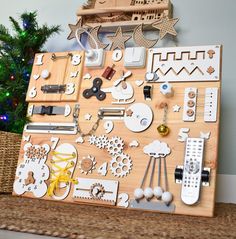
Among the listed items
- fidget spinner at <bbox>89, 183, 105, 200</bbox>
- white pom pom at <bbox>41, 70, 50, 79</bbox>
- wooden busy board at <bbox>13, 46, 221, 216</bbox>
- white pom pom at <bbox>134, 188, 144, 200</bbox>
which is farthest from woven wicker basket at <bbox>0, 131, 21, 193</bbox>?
white pom pom at <bbox>134, 188, 144, 200</bbox>

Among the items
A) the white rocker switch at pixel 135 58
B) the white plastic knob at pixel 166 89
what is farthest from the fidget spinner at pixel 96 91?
the white plastic knob at pixel 166 89

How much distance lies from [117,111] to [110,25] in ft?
1.71

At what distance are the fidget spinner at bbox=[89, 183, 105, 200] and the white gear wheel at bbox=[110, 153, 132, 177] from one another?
6 centimetres

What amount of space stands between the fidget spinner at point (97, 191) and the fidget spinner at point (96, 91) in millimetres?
317

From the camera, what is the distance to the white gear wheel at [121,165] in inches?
45.6

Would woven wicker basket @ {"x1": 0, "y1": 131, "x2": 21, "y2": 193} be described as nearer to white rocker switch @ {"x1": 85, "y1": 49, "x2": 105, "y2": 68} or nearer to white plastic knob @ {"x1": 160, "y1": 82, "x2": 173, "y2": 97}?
white rocker switch @ {"x1": 85, "y1": 49, "x2": 105, "y2": 68}

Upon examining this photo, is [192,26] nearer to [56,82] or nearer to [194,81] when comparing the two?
[194,81]

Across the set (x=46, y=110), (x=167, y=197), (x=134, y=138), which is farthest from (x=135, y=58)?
(x=167, y=197)

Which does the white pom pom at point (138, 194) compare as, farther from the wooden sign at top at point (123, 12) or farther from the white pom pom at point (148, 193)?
the wooden sign at top at point (123, 12)

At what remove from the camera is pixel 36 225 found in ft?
2.53

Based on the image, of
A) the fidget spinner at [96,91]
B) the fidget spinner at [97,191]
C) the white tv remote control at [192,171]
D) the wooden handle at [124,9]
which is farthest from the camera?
the wooden handle at [124,9]

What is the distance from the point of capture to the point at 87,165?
3.96 feet

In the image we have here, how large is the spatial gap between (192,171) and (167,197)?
0.11 m

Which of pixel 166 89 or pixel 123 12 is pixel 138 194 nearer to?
pixel 166 89
